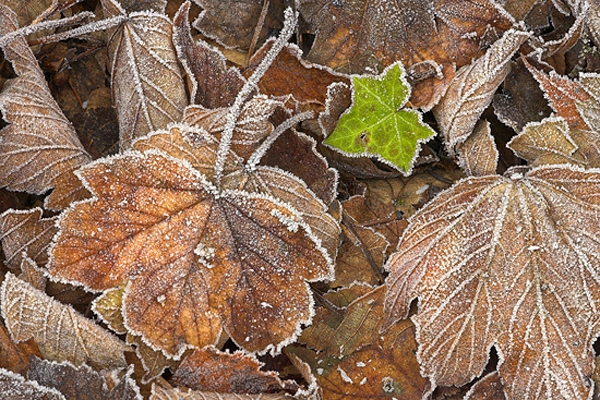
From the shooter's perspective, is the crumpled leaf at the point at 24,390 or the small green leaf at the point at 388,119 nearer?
the crumpled leaf at the point at 24,390

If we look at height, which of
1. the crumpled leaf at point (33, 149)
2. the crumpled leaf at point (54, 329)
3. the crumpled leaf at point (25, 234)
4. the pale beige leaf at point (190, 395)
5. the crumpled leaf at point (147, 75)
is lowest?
the pale beige leaf at point (190, 395)

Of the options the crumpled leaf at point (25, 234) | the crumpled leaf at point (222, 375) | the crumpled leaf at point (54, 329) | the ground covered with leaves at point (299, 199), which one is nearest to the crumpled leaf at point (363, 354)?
the ground covered with leaves at point (299, 199)

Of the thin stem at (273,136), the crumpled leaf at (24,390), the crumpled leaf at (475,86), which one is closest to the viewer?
the crumpled leaf at (24,390)

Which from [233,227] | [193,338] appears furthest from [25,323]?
[233,227]

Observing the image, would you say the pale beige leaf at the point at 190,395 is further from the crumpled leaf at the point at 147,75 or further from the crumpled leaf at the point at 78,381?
the crumpled leaf at the point at 147,75

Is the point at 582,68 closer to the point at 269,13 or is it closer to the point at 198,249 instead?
the point at 269,13

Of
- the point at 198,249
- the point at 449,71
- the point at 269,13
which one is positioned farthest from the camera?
the point at 269,13
